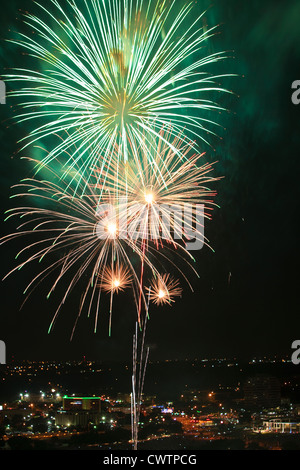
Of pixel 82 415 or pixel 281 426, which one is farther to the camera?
pixel 82 415

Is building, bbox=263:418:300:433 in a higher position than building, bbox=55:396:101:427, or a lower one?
lower

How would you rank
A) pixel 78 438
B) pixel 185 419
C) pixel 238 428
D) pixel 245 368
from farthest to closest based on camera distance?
pixel 245 368 < pixel 185 419 < pixel 238 428 < pixel 78 438

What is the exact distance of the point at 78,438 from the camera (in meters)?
15.3

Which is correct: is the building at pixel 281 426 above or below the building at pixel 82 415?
below

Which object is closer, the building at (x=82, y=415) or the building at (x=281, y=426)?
the building at (x=281, y=426)

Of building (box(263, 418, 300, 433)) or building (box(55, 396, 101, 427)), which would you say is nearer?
building (box(263, 418, 300, 433))

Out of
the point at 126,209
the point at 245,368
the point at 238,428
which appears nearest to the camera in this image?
the point at 126,209

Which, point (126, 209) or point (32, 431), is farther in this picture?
point (32, 431)

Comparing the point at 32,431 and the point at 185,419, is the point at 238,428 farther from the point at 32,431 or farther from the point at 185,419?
the point at 32,431

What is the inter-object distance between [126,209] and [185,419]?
60.0ft

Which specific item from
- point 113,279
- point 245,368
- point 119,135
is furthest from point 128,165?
point 245,368

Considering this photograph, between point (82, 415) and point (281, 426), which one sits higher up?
point (82, 415)
